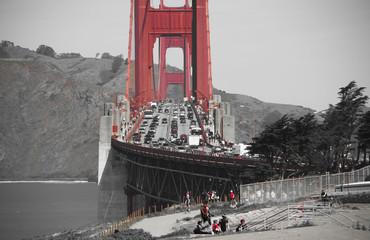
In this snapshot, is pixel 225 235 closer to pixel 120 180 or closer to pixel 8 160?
pixel 120 180

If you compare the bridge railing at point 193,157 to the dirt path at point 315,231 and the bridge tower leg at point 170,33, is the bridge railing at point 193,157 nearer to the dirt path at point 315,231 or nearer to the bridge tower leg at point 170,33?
the dirt path at point 315,231

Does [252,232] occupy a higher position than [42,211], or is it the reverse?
[252,232]

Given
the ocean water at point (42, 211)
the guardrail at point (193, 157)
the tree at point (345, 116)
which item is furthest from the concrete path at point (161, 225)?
the ocean water at point (42, 211)

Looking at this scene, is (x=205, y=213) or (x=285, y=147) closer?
(x=205, y=213)

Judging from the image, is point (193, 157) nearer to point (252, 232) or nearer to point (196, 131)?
point (252, 232)

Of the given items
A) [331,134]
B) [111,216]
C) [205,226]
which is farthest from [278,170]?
[111,216]

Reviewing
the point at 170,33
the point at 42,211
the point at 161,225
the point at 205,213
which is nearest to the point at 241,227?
the point at 205,213

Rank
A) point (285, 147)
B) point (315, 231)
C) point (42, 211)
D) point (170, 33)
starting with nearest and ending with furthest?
point (315, 231)
point (285, 147)
point (42, 211)
point (170, 33)

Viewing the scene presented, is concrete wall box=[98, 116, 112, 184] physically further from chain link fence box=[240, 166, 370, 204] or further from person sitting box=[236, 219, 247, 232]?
person sitting box=[236, 219, 247, 232]
